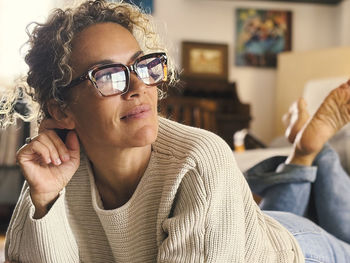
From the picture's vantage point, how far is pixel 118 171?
2.89 feet

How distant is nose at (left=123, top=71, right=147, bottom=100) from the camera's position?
2.58 ft

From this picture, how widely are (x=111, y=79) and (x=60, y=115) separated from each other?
19 cm

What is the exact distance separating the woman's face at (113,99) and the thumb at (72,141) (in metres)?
0.09

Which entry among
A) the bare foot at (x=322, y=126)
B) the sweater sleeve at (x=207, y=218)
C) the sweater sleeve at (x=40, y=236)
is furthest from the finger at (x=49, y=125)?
the bare foot at (x=322, y=126)

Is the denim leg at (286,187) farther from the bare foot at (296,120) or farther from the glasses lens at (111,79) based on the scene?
the glasses lens at (111,79)

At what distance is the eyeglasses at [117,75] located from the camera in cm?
77

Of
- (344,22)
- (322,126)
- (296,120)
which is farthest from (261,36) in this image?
(322,126)

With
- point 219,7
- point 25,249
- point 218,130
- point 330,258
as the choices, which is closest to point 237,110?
point 218,130

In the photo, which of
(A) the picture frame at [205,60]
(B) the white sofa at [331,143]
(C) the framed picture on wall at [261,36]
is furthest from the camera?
(C) the framed picture on wall at [261,36]

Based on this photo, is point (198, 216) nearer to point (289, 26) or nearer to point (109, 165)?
point (109, 165)

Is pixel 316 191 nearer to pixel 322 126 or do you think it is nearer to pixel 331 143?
pixel 322 126

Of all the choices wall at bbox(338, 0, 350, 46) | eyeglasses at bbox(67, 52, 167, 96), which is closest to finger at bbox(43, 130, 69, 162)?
eyeglasses at bbox(67, 52, 167, 96)

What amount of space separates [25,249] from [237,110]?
9.82 ft

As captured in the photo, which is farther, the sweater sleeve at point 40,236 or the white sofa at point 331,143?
the white sofa at point 331,143
